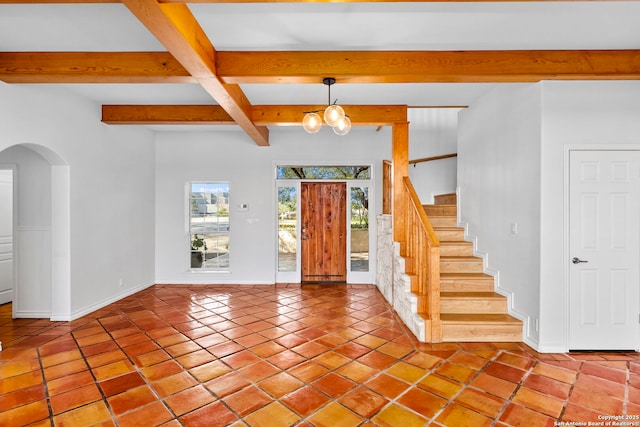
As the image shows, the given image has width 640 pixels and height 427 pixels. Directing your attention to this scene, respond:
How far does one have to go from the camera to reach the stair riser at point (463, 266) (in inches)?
169

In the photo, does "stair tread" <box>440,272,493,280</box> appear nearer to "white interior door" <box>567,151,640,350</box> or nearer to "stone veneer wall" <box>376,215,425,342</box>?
"stone veneer wall" <box>376,215,425,342</box>

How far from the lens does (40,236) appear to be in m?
4.27

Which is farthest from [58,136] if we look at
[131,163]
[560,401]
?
[560,401]

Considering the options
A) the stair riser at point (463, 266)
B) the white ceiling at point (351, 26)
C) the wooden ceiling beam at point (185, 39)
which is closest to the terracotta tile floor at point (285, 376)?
the stair riser at point (463, 266)

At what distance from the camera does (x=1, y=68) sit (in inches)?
122

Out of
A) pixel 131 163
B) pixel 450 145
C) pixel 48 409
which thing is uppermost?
pixel 450 145

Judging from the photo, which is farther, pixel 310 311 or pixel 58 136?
pixel 310 311

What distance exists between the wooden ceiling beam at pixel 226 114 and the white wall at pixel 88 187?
0.42 m

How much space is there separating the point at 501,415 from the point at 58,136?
5368 mm

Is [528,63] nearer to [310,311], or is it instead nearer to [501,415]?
[501,415]

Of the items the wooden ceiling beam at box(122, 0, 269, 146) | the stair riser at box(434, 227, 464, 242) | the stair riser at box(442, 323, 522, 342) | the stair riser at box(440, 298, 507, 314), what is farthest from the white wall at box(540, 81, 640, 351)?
the wooden ceiling beam at box(122, 0, 269, 146)

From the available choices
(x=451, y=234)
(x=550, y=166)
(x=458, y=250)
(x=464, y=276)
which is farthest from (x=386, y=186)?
(x=550, y=166)

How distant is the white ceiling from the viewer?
233 cm

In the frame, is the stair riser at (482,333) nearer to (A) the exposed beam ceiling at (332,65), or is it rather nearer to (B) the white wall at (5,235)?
(A) the exposed beam ceiling at (332,65)
